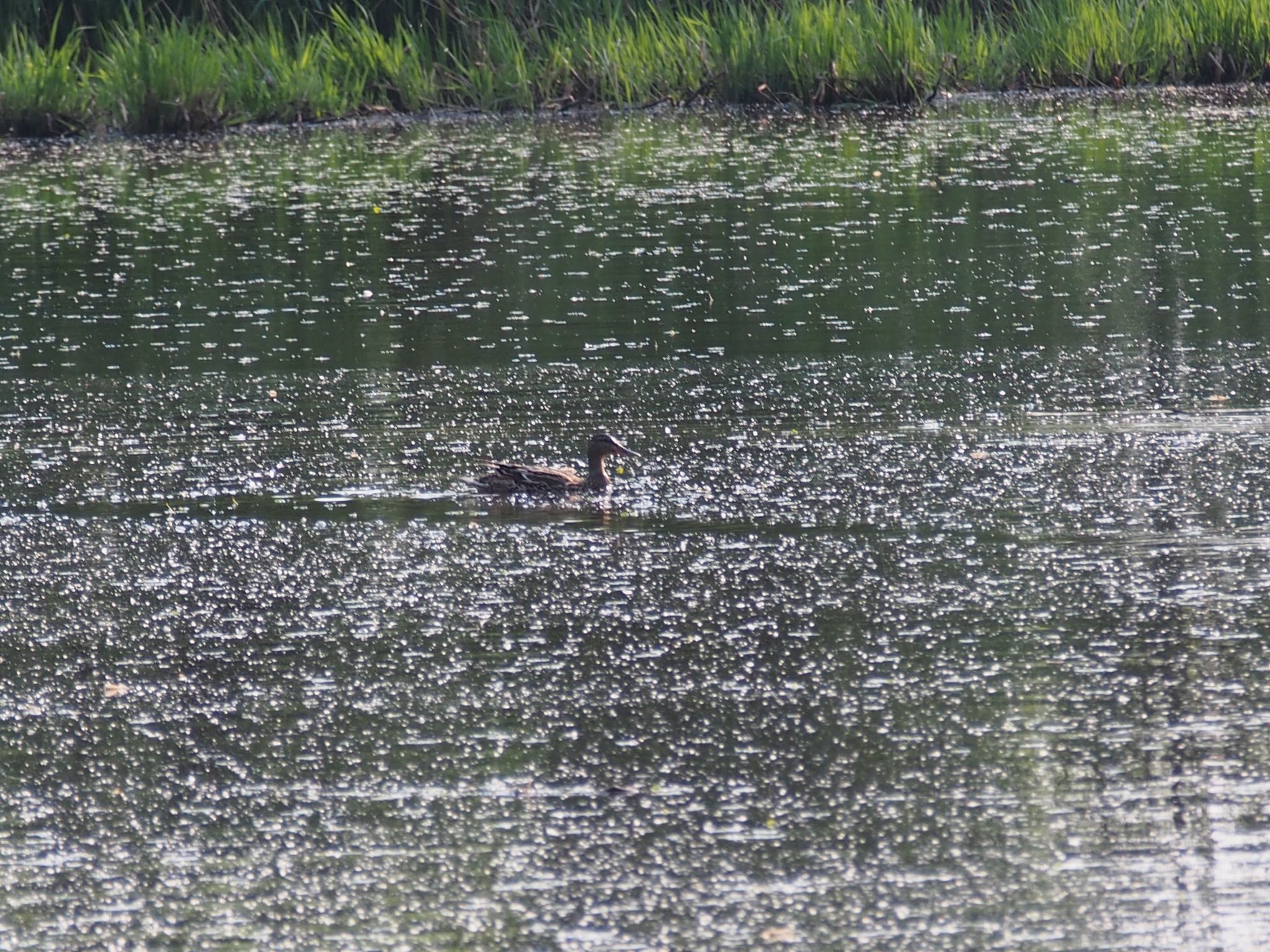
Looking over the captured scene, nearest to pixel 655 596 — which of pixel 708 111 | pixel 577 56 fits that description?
pixel 708 111

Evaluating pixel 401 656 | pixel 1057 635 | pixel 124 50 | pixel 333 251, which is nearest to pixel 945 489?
pixel 1057 635

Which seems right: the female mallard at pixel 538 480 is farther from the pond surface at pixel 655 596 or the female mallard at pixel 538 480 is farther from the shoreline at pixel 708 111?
the shoreline at pixel 708 111

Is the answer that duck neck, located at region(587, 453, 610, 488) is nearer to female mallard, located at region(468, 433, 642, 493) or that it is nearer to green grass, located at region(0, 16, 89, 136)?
female mallard, located at region(468, 433, 642, 493)

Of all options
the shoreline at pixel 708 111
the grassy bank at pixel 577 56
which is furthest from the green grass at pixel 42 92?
the shoreline at pixel 708 111

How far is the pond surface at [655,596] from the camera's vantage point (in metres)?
5.11

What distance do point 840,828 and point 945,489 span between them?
3.20 metres

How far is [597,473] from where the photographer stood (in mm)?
8625

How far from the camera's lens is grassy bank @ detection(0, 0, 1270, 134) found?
2192 centimetres

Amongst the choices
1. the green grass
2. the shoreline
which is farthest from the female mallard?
the green grass

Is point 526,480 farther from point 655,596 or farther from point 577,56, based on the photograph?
point 577,56

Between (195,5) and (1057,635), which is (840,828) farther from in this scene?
(195,5)

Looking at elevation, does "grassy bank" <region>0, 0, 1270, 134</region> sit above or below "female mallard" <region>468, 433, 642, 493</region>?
above

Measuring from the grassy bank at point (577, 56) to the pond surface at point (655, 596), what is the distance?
759cm

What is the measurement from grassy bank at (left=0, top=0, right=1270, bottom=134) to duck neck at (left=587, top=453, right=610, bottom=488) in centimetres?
1413
